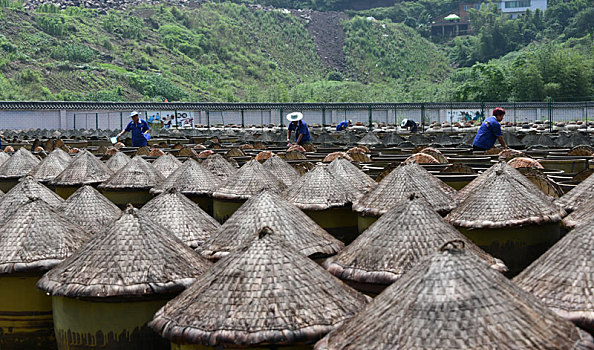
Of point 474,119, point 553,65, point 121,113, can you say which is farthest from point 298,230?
point 553,65

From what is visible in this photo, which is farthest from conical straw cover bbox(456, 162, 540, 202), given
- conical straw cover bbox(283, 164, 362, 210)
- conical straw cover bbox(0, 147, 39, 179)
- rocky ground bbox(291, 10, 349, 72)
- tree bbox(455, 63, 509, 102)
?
rocky ground bbox(291, 10, 349, 72)

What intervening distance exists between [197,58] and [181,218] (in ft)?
301

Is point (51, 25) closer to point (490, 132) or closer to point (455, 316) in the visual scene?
point (490, 132)

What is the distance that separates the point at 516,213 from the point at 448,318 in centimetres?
289

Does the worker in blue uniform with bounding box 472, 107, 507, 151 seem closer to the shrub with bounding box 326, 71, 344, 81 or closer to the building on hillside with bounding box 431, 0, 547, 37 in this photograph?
the shrub with bounding box 326, 71, 344, 81

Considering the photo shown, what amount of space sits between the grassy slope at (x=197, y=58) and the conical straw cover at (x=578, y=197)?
5689 centimetres

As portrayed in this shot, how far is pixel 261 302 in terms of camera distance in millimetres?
3869

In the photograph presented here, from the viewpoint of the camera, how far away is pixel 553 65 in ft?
202

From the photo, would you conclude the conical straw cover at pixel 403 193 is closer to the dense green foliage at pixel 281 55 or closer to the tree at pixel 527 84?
the tree at pixel 527 84

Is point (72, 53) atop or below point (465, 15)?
below

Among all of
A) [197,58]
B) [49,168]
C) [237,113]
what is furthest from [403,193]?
[197,58]

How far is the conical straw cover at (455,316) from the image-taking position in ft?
10.2

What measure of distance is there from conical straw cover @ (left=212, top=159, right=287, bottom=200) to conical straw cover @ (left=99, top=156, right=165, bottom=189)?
1.46m

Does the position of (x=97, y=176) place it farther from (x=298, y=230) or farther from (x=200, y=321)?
(x=200, y=321)
